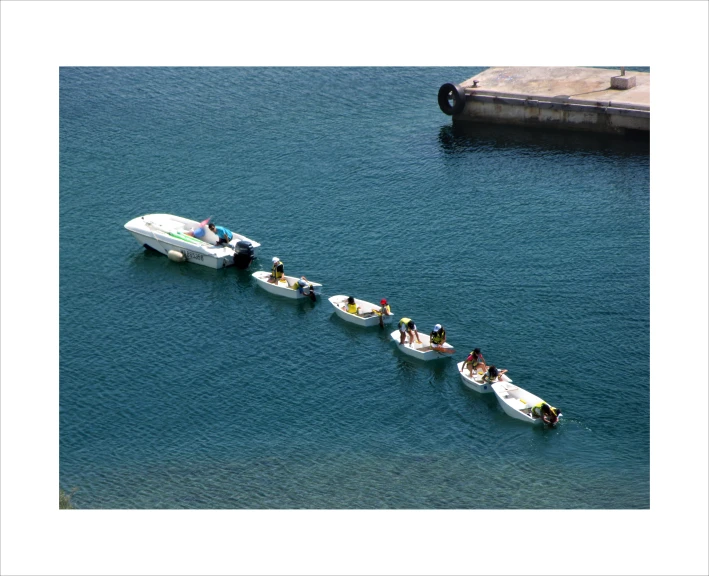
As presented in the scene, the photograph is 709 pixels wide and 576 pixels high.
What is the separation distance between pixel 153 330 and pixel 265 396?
445 inches

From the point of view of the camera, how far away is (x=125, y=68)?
112 metres

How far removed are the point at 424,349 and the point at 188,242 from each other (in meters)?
21.9

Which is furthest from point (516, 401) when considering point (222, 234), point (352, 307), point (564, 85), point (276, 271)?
point (564, 85)

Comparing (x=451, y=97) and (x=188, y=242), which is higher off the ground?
(x=451, y=97)

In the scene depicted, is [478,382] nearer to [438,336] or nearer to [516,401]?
[516,401]

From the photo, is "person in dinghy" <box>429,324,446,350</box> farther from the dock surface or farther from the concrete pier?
the dock surface

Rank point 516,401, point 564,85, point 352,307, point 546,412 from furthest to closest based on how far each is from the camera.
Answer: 1. point 564,85
2. point 352,307
3. point 516,401
4. point 546,412

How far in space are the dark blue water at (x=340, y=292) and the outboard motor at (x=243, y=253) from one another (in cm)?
128

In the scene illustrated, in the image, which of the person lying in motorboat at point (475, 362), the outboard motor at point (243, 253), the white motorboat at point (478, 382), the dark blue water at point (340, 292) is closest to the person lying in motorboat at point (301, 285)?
the dark blue water at point (340, 292)

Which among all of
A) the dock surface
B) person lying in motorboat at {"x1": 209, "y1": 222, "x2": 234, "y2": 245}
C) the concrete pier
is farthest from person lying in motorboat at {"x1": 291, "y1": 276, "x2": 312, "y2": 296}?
the dock surface

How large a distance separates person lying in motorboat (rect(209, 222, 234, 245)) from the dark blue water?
8.24 ft

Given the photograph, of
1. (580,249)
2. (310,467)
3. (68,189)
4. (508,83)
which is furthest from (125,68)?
(310,467)

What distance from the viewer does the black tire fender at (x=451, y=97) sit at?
105 metres

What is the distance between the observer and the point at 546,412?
65.7 meters
